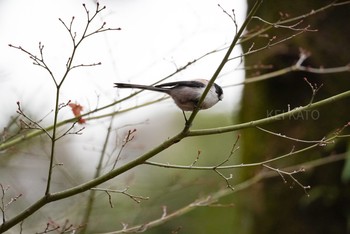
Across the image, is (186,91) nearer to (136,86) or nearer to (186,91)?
(186,91)

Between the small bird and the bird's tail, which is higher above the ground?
the bird's tail

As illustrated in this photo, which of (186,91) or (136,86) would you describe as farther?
(186,91)

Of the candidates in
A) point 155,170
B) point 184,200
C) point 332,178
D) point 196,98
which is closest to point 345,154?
point 332,178

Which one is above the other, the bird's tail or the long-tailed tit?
the bird's tail

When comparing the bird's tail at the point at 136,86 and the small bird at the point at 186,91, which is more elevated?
the bird's tail at the point at 136,86

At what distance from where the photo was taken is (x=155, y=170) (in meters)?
8.34

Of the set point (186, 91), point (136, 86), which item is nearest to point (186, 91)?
point (186, 91)

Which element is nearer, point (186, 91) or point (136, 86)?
point (136, 86)

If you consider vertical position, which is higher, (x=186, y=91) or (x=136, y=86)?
(x=136, y=86)

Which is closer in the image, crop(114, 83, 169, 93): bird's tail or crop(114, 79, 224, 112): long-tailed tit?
crop(114, 83, 169, 93): bird's tail

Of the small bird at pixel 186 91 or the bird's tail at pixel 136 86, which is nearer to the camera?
the bird's tail at pixel 136 86

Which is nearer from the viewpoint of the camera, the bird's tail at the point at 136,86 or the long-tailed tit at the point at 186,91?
the bird's tail at the point at 136,86

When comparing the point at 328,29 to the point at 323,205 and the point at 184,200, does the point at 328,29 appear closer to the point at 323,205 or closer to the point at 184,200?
the point at 323,205

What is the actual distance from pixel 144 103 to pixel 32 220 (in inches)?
60.8
